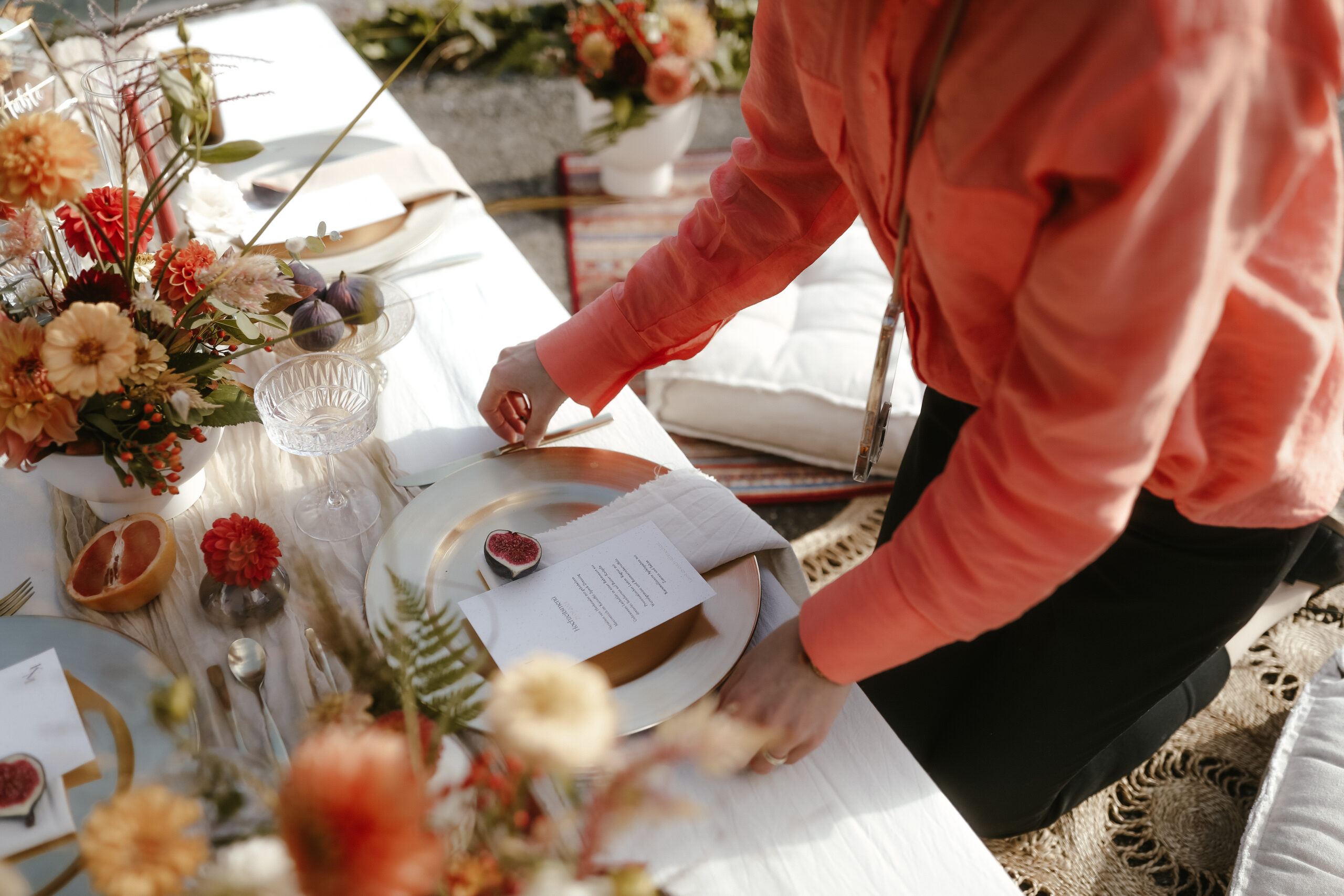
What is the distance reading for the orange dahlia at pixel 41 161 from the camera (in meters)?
0.58

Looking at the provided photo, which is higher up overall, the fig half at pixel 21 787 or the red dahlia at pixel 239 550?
the red dahlia at pixel 239 550

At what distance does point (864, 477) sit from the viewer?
901 millimetres

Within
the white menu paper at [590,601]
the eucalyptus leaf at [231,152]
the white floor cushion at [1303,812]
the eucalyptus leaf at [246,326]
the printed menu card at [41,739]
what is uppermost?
the eucalyptus leaf at [231,152]

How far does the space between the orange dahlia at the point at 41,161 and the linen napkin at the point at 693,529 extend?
449 mm

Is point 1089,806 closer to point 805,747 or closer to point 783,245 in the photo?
point 805,747

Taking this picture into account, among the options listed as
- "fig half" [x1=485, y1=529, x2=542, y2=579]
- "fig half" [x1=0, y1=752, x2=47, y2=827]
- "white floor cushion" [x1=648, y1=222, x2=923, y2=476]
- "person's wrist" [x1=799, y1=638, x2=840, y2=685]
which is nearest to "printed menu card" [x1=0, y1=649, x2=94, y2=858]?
"fig half" [x1=0, y1=752, x2=47, y2=827]

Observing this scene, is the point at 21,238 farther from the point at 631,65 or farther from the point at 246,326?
the point at 631,65

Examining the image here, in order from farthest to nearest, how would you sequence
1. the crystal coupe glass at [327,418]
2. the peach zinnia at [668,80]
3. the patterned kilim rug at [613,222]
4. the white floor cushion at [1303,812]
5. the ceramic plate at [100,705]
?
the patterned kilim rug at [613,222] < the peach zinnia at [668,80] < the white floor cushion at [1303,812] < the crystal coupe glass at [327,418] < the ceramic plate at [100,705]

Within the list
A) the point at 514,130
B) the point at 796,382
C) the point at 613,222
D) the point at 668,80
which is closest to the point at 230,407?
the point at 796,382

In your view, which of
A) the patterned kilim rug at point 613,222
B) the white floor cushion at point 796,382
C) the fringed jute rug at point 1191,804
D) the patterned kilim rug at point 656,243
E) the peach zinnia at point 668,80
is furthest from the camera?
the patterned kilim rug at point 613,222

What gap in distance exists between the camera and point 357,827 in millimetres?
325

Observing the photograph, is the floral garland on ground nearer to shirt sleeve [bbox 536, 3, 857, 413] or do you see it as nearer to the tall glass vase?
the tall glass vase

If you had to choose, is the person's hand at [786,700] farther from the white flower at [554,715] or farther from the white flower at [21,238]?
the white flower at [21,238]

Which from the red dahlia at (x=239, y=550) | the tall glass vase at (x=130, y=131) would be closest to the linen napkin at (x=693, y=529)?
the red dahlia at (x=239, y=550)
